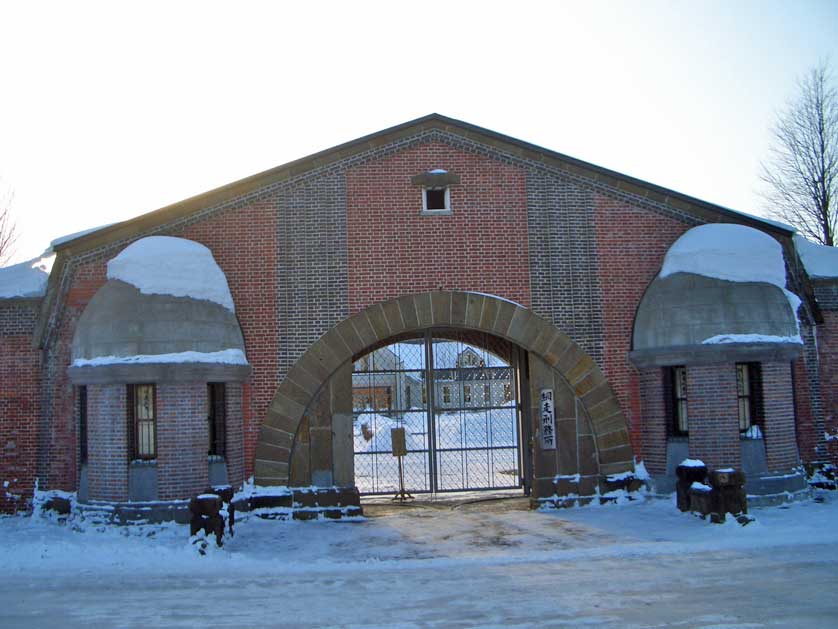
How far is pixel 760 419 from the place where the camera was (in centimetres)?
1312

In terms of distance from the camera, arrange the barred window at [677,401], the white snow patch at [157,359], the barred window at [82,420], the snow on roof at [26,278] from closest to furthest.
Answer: the white snow patch at [157,359] → the barred window at [82,420] → the snow on roof at [26,278] → the barred window at [677,401]

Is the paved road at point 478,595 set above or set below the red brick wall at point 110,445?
below

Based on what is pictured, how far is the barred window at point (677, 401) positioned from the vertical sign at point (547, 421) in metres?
1.95

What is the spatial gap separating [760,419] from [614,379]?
7.84ft

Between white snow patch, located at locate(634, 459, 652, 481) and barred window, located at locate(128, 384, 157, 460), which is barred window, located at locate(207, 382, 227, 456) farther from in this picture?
white snow patch, located at locate(634, 459, 652, 481)

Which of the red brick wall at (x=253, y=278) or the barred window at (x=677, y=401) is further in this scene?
the barred window at (x=677, y=401)

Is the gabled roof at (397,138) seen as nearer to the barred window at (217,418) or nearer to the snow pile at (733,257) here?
the snow pile at (733,257)

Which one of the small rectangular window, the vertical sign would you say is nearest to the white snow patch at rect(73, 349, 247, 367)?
the small rectangular window

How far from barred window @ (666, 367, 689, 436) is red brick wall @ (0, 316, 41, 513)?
1045cm

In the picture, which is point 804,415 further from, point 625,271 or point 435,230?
point 435,230

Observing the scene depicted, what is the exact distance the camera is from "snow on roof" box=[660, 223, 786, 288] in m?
13.3

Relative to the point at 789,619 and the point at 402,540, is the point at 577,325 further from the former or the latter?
the point at 789,619

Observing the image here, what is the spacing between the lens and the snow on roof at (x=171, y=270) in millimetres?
12461

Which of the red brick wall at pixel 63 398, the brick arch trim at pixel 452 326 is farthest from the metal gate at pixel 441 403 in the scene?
the red brick wall at pixel 63 398
